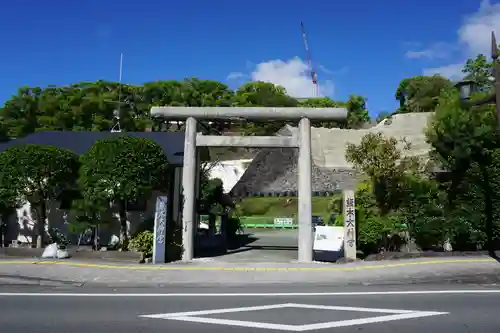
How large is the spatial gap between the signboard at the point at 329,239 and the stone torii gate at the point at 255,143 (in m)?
0.52

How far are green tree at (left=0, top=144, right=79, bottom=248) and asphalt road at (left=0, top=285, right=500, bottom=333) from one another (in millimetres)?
4928

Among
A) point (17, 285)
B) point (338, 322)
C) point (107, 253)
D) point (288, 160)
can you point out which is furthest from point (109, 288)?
point (288, 160)

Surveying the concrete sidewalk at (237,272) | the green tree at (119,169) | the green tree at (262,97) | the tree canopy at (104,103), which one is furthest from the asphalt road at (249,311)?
the green tree at (262,97)

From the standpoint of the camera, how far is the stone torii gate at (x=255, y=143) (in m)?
15.3

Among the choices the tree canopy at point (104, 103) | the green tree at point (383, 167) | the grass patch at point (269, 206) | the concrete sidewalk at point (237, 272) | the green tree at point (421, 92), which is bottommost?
the concrete sidewalk at point (237, 272)

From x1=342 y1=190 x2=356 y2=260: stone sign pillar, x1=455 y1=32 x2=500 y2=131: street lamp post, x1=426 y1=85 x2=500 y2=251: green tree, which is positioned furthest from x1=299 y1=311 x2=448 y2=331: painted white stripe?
x1=426 y1=85 x2=500 y2=251: green tree

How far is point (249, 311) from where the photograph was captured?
7910 millimetres

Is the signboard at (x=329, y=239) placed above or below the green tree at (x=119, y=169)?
below

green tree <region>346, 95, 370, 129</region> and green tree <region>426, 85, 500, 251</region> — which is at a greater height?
green tree <region>346, 95, 370, 129</region>

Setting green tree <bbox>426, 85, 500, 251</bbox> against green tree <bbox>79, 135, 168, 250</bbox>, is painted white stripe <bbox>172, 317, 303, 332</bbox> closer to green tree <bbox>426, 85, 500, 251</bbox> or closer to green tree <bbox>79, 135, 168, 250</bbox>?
green tree <bbox>79, 135, 168, 250</bbox>

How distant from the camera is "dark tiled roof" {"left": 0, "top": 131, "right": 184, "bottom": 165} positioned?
1726cm

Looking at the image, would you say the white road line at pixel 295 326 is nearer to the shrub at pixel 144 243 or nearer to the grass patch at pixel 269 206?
the shrub at pixel 144 243

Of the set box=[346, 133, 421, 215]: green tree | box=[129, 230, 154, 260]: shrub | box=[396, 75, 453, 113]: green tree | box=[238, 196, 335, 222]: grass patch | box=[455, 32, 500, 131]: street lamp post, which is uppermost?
box=[396, 75, 453, 113]: green tree

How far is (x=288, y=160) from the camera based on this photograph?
170 ft
